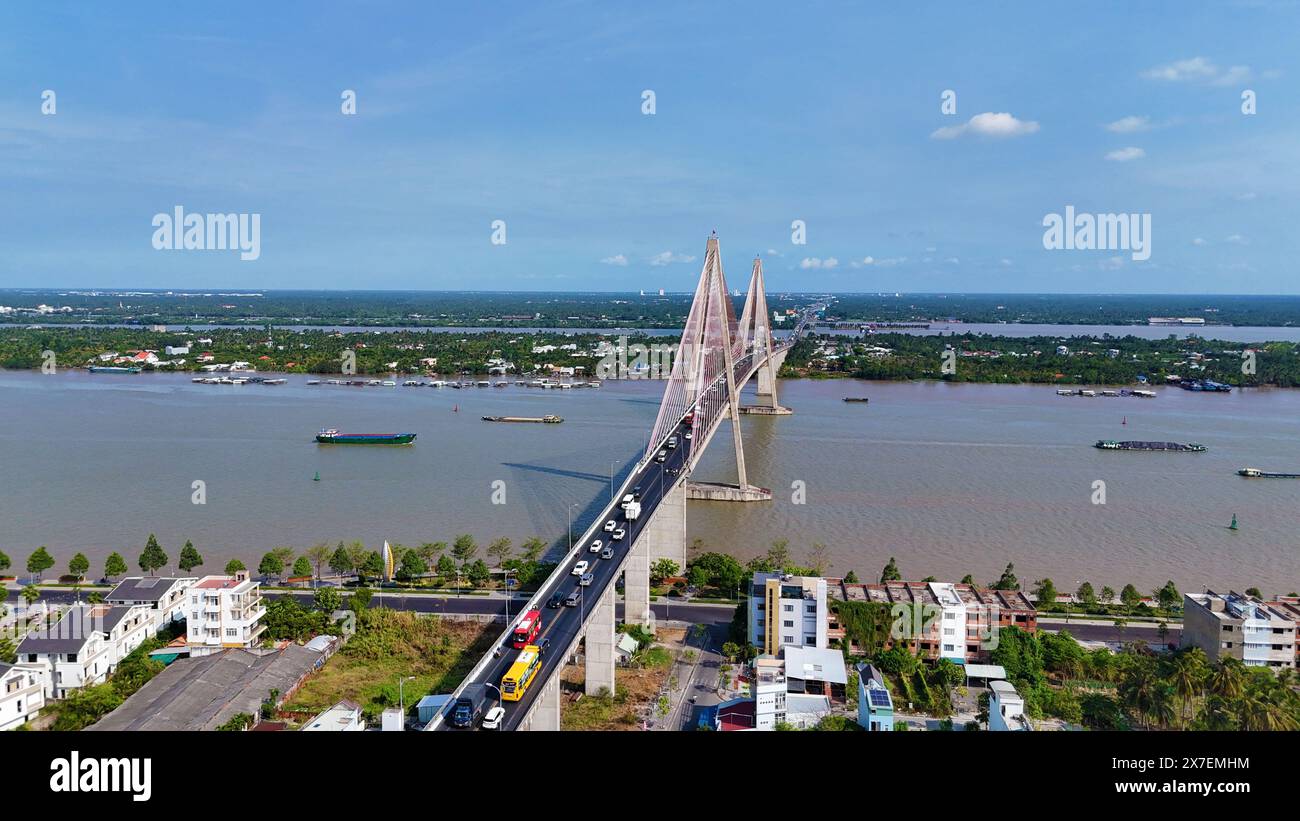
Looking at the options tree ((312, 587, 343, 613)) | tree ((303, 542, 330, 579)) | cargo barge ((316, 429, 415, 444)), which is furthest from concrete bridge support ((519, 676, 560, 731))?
cargo barge ((316, 429, 415, 444))

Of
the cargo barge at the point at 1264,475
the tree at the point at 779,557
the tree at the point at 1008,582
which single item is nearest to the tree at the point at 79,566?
the tree at the point at 779,557

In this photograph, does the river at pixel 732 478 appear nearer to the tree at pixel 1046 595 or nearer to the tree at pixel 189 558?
the tree at pixel 189 558

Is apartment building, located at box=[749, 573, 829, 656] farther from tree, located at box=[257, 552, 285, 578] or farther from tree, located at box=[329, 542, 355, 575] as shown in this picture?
tree, located at box=[257, 552, 285, 578]

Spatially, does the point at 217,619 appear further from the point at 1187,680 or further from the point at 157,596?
the point at 1187,680

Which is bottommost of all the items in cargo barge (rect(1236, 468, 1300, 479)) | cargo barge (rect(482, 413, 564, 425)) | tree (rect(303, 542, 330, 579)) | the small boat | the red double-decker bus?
tree (rect(303, 542, 330, 579))

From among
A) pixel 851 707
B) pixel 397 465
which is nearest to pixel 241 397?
pixel 397 465
